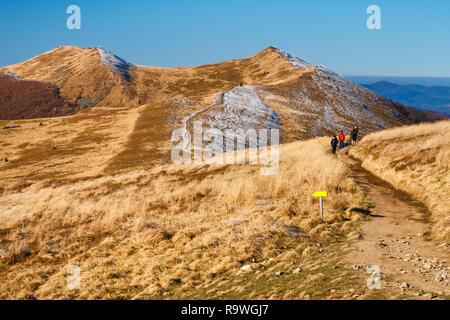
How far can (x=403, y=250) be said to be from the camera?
437 inches

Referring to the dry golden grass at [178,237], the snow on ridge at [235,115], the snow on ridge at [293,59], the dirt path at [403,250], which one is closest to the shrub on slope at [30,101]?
the snow on ridge at [235,115]

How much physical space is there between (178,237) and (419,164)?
1417cm

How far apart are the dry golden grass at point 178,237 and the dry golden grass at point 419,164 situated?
2.90 meters

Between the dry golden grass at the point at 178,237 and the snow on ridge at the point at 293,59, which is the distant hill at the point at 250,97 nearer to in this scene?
the snow on ridge at the point at 293,59

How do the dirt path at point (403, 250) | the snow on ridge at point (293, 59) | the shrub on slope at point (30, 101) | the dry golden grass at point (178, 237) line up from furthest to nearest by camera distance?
the snow on ridge at point (293, 59) → the shrub on slope at point (30, 101) → the dry golden grass at point (178, 237) → the dirt path at point (403, 250)

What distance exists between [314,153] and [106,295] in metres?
21.4

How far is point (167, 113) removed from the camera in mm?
76438

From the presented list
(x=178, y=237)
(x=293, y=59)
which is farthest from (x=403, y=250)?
(x=293, y=59)

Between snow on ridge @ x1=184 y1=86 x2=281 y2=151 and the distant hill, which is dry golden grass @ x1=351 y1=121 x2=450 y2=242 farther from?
the distant hill

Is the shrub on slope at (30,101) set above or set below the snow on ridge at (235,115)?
above

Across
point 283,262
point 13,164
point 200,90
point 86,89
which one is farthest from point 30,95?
point 283,262

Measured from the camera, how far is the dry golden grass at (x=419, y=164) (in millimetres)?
14672

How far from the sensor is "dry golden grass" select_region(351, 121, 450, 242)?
14.7 m

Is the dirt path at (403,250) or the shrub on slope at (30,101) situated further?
the shrub on slope at (30,101)
